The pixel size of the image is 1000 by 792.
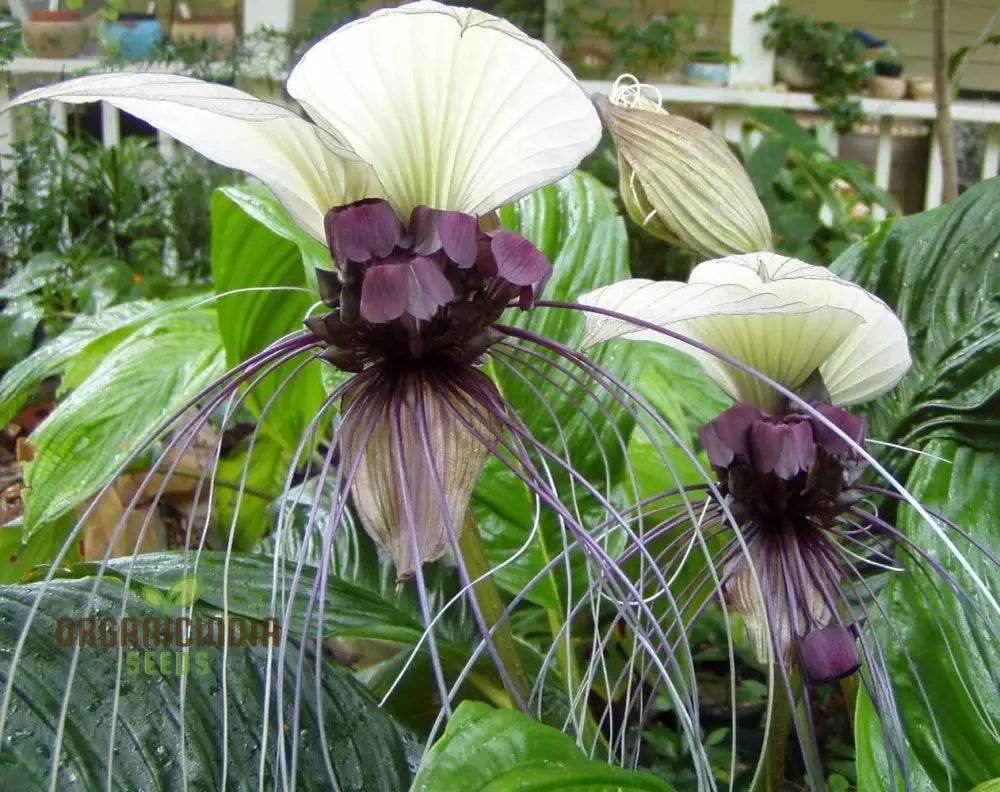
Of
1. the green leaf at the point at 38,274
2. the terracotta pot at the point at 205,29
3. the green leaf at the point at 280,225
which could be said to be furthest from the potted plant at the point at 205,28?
the green leaf at the point at 280,225

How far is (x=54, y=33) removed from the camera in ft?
7.07

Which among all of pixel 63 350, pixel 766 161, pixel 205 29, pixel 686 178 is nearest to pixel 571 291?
pixel 686 178

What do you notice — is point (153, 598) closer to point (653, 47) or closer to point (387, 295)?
point (387, 295)

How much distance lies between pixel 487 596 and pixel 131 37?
7.18 feet

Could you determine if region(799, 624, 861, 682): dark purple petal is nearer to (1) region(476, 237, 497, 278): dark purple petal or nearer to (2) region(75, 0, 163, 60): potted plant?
(1) region(476, 237, 497, 278): dark purple petal

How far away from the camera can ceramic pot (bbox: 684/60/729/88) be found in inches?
85.9

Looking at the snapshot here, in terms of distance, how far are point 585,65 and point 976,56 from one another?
4.17 feet

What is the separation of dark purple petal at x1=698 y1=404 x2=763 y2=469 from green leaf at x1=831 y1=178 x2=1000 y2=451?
0.19 meters

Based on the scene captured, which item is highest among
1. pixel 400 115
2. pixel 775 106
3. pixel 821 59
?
pixel 821 59

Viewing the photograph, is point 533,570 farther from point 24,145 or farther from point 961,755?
point 24,145

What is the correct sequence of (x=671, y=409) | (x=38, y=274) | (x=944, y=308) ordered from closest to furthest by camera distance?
1. (x=944, y=308)
2. (x=671, y=409)
3. (x=38, y=274)

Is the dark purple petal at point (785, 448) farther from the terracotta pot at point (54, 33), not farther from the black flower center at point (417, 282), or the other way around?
the terracotta pot at point (54, 33)

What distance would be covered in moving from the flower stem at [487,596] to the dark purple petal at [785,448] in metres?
0.11

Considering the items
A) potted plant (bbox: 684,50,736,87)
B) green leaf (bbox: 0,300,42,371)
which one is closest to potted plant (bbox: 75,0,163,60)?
green leaf (bbox: 0,300,42,371)
